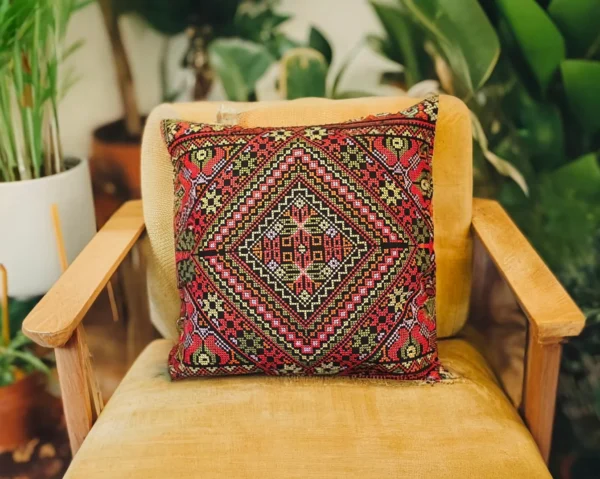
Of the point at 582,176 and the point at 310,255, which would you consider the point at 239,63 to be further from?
the point at 582,176

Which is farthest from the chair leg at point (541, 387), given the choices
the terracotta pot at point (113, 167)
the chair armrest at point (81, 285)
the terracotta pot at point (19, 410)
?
the terracotta pot at point (113, 167)

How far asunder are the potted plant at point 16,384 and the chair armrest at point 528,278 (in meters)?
0.89

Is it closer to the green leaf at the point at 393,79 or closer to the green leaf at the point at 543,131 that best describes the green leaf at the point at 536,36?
the green leaf at the point at 543,131

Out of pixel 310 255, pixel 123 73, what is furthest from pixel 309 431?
pixel 123 73

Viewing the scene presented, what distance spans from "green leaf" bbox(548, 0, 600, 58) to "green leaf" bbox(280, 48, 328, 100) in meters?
0.44

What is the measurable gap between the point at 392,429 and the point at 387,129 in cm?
44

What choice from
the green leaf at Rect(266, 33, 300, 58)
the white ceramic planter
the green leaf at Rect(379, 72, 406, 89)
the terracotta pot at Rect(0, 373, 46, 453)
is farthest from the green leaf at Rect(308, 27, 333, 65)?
the terracotta pot at Rect(0, 373, 46, 453)

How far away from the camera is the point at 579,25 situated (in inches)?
47.3

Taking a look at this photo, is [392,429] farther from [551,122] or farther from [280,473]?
[551,122]

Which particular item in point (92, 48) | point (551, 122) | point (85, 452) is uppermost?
point (92, 48)

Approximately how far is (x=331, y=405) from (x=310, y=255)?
22 centimetres

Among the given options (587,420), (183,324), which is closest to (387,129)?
(183,324)

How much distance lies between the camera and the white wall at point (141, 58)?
1.59m

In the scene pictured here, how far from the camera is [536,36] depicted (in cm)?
117
